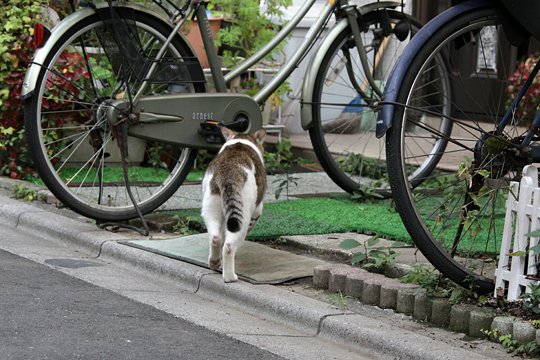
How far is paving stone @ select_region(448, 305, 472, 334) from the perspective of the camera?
14.7 feet

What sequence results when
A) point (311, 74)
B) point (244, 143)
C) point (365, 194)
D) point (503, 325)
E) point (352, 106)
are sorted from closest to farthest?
1. point (503, 325)
2. point (244, 143)
3. point (311, 74)
4. point (365, 194)
5. point (352, 106)

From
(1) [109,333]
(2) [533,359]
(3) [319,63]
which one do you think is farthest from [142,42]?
(2) [533,359]

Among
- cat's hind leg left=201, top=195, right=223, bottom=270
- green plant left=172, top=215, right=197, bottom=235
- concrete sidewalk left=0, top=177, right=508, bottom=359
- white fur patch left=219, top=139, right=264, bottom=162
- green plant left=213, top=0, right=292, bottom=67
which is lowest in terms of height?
concrete sidewalk left=0, top=177, right=508, bottom=359

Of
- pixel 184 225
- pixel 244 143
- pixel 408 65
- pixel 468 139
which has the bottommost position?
pixel 184 225

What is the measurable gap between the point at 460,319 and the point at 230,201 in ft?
4.37

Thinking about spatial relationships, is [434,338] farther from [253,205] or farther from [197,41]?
[197,41]

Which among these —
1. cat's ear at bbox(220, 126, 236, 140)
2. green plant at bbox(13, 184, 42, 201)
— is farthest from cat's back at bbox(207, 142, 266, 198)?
green plant at bbox(13, 184, 42, 201)

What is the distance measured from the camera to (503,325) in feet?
14.1

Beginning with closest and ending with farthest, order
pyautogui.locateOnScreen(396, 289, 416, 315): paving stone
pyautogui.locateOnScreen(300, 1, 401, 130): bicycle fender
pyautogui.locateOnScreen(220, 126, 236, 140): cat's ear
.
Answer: pyautogui.locateOnScreen(396, 289, 416, 315): paving stone < pyautogui.locateOnScreen(220, 126, 236, 140): cat's ear < pyautogui.locateOnScreen(300, 1, 401, 130): bicycle fender

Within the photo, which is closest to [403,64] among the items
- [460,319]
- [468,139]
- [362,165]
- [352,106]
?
[468,139]

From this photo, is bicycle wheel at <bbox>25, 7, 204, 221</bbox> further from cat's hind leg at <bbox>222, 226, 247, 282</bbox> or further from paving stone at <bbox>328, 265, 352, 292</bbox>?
paving stone at <bbox>328, 265, 352, 292</bbox>

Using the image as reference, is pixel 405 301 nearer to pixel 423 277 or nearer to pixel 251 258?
pixel 423 277

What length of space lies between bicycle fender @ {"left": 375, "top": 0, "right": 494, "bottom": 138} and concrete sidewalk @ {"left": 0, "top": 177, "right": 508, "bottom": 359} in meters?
0.85

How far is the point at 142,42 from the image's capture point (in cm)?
647
